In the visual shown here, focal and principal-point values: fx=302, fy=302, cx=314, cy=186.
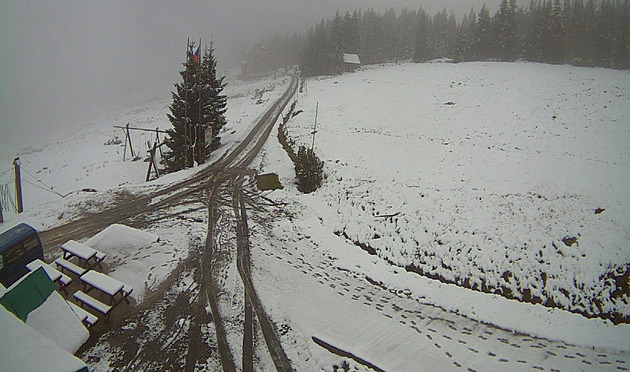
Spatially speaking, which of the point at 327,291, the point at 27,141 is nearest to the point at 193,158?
the point at 327,291

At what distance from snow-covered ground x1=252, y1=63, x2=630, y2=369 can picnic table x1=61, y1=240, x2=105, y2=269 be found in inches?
216

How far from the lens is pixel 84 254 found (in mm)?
9812

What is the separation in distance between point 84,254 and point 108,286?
2.34 metres

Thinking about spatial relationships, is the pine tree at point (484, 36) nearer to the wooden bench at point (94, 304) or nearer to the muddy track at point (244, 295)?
the muddy track at point (244, 295)

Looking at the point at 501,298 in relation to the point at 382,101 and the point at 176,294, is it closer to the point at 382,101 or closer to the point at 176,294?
the point at 176,294

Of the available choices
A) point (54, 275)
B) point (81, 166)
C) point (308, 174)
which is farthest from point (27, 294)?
point (81, 166)

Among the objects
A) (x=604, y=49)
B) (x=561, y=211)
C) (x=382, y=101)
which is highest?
(x=604, y=49)

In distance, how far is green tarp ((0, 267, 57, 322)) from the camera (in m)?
5.62

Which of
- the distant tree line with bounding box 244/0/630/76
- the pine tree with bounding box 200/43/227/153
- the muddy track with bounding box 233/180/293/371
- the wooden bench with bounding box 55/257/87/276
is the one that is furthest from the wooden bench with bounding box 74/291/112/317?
the distant tree line with bounding box 244/0/630/76

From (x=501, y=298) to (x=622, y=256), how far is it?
4305 millimetres

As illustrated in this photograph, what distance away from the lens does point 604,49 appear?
42.4 meters

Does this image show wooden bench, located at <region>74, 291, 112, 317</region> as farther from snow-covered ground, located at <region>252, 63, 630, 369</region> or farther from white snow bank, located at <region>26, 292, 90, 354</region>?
snow-covered ground, located at <region>252, 63, 630, 369</region>

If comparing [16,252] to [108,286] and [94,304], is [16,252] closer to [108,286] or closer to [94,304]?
[108,286]

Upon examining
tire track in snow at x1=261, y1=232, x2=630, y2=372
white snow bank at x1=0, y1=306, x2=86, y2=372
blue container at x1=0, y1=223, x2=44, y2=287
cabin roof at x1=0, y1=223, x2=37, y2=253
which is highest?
white snow bank at x1=0, y1=306, x2=86, y2=372
